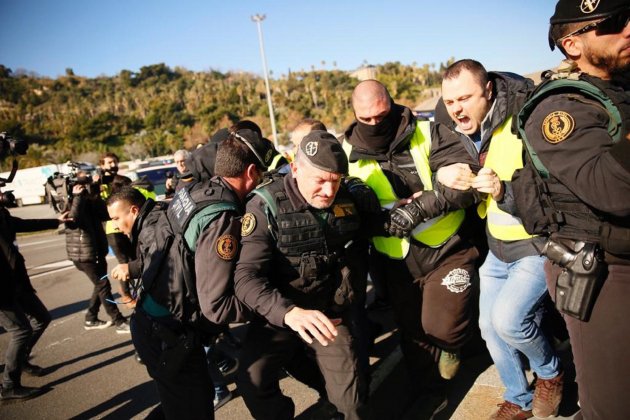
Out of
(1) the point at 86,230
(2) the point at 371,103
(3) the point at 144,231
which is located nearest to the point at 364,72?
(1) the point at 86,230

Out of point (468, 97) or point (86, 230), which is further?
point (86, 230)

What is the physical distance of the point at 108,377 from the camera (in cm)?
385

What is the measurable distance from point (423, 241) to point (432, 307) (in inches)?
17.4

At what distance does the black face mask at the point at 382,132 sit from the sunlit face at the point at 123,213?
1686mm

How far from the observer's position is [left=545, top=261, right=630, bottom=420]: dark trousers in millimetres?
1421

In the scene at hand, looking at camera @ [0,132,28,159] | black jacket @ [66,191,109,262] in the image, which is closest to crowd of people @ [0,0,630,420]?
camera @ [0,132,28,159]

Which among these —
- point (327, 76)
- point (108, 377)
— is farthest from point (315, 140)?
point (327, 76)

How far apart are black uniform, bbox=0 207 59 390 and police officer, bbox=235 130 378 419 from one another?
8.02 feet

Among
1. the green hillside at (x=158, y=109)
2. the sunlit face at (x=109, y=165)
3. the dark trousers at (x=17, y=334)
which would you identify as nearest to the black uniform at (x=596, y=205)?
the dark trousers at (x=17, y=334)

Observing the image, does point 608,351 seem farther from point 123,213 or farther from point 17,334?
point 17,334

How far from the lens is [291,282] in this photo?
87.9 inches

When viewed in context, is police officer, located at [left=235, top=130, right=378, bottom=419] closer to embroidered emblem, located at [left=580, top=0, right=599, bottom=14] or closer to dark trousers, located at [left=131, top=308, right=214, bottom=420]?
dark trousers, located at [left=131, top=308, right=214, bottom=420]

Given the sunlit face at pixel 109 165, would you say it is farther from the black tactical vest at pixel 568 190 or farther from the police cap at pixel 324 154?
the black tactical vest at pixel 568 190

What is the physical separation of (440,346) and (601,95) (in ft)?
6.09
